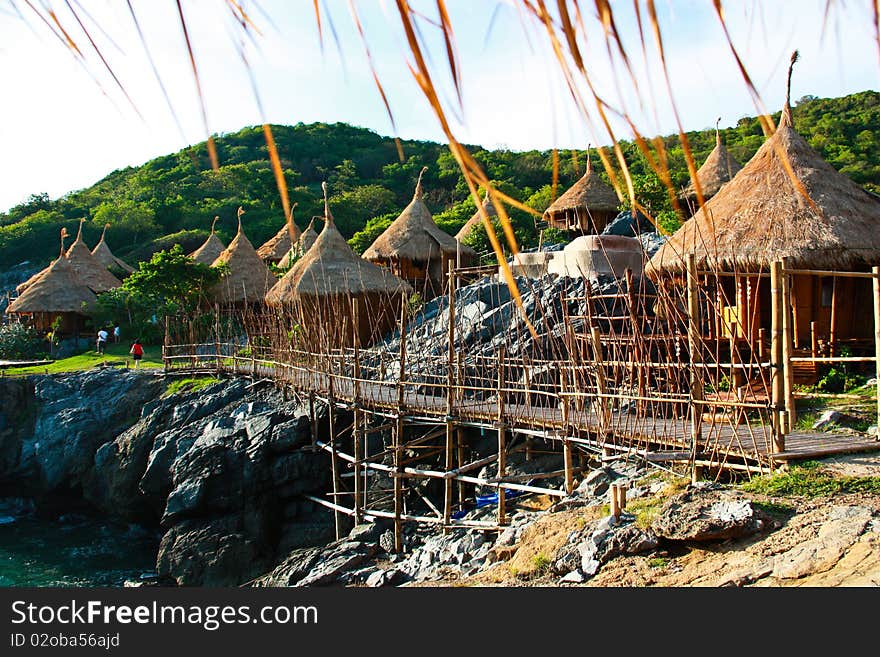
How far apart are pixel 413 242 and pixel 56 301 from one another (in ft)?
31.7

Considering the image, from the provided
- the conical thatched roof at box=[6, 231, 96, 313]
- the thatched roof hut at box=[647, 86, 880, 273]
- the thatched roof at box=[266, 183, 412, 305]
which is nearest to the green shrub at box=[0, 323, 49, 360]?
the conical thatched roof at box=[6, 231, 96, 313]

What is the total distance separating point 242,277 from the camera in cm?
1989

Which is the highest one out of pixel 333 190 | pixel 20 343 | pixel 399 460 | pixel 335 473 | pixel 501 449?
pixel 333 190

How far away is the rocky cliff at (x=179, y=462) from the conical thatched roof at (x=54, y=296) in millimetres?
4665

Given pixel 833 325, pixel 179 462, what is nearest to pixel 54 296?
pixel 179 462

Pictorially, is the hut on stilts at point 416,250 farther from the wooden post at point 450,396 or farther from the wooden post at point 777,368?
the wooden post at point 777,368

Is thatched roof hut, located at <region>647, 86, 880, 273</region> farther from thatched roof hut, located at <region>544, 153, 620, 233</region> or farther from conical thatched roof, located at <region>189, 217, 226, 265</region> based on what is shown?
conical thatched roof, located at <region>189, 217, 226, 265</region>

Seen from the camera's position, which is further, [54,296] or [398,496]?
[54,296]

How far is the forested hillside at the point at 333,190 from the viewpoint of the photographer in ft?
82.5

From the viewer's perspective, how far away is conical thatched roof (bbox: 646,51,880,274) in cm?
884

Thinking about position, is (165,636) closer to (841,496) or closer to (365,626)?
(365,626)

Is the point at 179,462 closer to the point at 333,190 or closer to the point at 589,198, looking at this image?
the point at 589,198

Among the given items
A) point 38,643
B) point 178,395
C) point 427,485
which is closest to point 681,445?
point 38,643

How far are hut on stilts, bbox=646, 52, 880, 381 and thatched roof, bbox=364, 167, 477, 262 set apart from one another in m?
9.50
